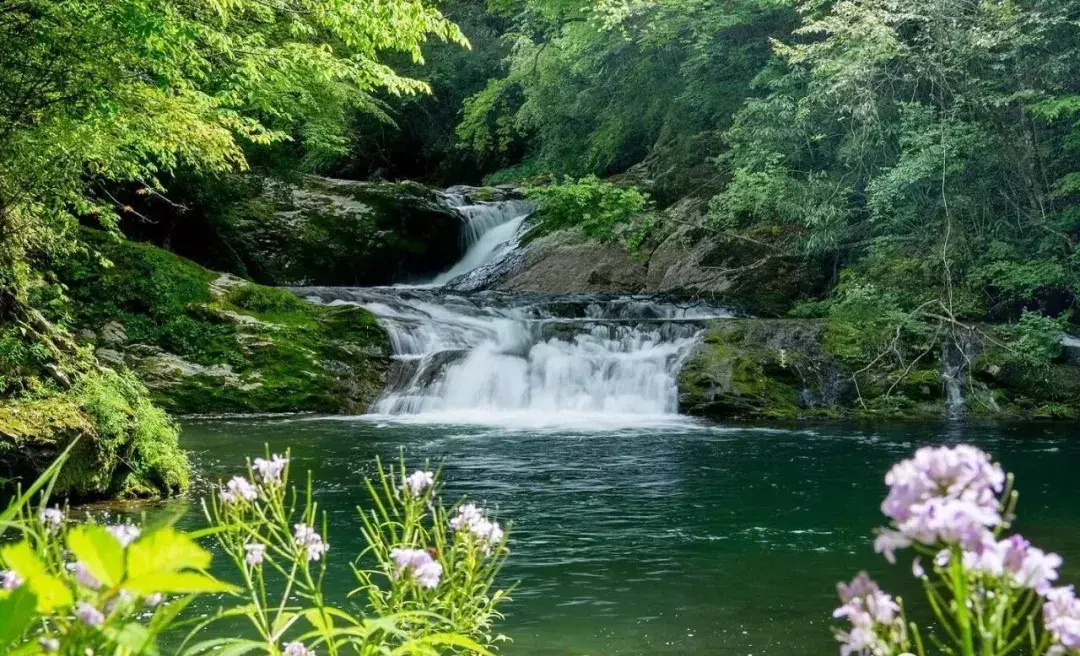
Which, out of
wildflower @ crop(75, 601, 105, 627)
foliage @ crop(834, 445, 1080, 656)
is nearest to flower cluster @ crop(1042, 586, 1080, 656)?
foliage @ crop(834, 445, 1080, 656)

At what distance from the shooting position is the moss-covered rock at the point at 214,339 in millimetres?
14250

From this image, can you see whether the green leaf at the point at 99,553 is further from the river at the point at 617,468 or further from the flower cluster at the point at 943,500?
the river at the point at 617,468

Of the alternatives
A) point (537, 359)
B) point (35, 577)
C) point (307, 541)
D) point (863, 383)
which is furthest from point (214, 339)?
point (35, 577)

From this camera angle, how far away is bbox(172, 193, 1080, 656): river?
4.99m

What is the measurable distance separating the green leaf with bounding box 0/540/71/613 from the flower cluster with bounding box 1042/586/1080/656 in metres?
1.01

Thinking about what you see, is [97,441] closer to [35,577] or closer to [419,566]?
[419,566]

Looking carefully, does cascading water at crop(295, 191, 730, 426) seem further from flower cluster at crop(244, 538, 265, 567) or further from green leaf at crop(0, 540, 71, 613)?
green leaf at crop(0, 540, 71, 613)

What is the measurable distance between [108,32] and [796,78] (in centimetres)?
1297

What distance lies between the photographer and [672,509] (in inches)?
294

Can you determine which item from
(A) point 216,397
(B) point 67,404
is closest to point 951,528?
(B) point 67,404

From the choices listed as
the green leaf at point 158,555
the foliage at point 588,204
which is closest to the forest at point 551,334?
the green leaf at point 158,555

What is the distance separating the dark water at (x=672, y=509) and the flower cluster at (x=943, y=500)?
11.5ft

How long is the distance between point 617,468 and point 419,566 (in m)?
7.36

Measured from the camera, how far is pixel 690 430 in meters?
12.2
